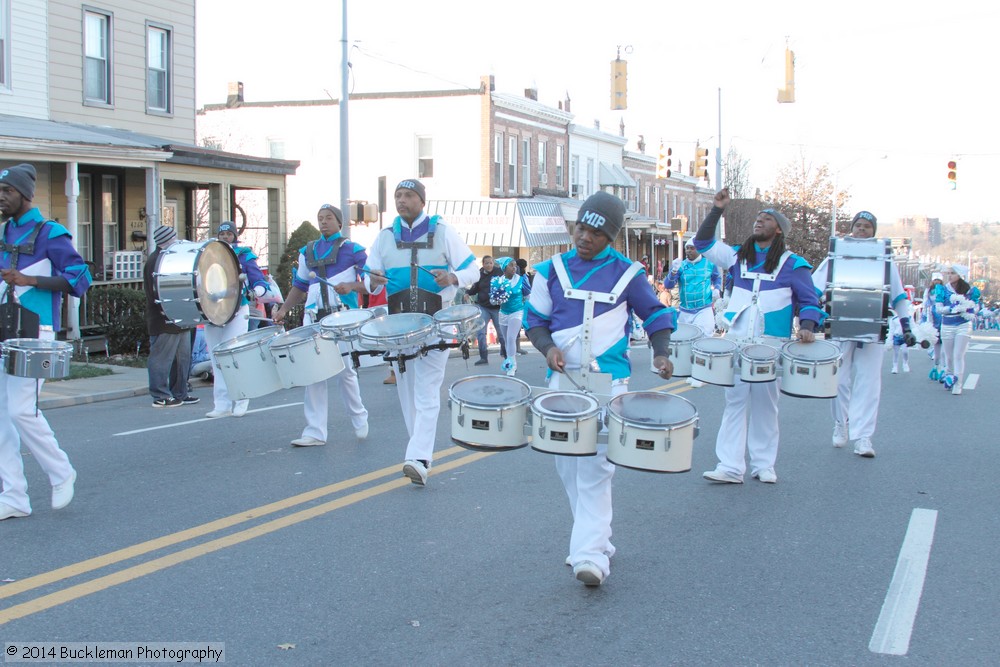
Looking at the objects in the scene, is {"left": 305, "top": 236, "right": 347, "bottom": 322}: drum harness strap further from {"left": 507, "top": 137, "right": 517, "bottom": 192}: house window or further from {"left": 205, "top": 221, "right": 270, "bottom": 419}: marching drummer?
{"left": 507, "top": 137, "right": 517, "bottom": 192}: house window

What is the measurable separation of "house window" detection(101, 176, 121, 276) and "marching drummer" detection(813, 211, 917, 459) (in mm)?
16336

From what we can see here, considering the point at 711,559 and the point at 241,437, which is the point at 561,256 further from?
the point at 241,437

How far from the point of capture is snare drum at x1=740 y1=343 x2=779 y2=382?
769 cm

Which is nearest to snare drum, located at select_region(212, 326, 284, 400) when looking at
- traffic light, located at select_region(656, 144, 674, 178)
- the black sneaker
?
the black sneaker

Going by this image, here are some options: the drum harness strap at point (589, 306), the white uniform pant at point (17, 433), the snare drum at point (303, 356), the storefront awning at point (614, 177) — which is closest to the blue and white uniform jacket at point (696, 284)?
the snare drum at point (303, 356)

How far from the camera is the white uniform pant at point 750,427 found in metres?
8.16

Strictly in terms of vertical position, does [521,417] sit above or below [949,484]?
above

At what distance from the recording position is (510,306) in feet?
61.9

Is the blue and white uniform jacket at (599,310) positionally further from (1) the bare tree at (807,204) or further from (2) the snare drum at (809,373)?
(1) the bare tree at (807,204)

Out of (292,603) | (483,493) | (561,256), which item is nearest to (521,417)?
(561,256)

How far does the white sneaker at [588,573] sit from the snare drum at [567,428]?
663mm

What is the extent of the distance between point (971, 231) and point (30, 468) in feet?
532

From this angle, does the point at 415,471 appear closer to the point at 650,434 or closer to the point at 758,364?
the point at 758,364

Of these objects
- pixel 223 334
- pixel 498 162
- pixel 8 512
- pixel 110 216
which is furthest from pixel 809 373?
pixel 498 162
